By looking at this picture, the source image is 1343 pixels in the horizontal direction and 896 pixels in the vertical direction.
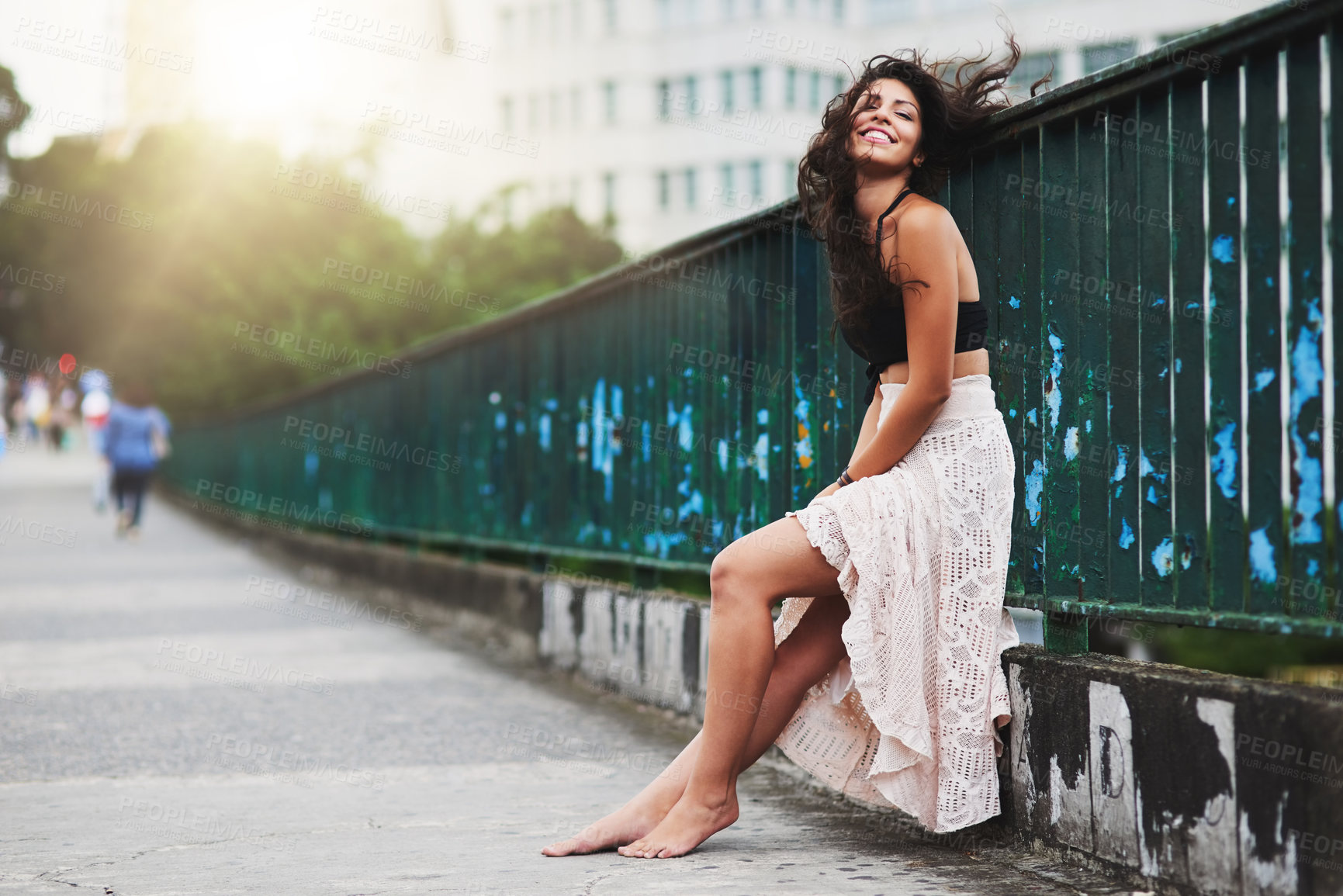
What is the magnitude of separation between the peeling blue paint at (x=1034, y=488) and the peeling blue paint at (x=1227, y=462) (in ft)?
2.28

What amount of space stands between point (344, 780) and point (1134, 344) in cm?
305

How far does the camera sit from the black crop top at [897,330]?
3736 millimetres

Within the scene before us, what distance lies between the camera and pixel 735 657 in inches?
149

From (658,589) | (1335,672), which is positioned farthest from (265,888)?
(1335,672)

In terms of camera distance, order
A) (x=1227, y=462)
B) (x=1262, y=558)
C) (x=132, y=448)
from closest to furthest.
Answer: (x=1262, y=558)
(x=1227, y=462)
(x=132, y=448)

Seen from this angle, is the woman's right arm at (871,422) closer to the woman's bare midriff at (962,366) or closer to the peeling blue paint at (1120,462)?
the woman's bare midriff at (962,366)

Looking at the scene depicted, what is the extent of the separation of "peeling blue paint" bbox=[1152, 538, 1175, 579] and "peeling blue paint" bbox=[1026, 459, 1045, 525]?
490mm

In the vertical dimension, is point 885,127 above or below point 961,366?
above

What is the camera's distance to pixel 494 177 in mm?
62500

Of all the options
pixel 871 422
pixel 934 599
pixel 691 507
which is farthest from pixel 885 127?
pixel 691 507

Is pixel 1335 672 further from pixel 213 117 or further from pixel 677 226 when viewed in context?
pixel 213 117

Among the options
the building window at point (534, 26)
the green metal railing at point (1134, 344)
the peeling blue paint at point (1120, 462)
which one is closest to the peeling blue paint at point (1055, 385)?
the green metal railing at point (1134, 344)

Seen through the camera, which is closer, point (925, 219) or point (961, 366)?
point (925, 219)

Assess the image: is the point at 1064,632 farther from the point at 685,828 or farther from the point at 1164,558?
the point at 685,828
